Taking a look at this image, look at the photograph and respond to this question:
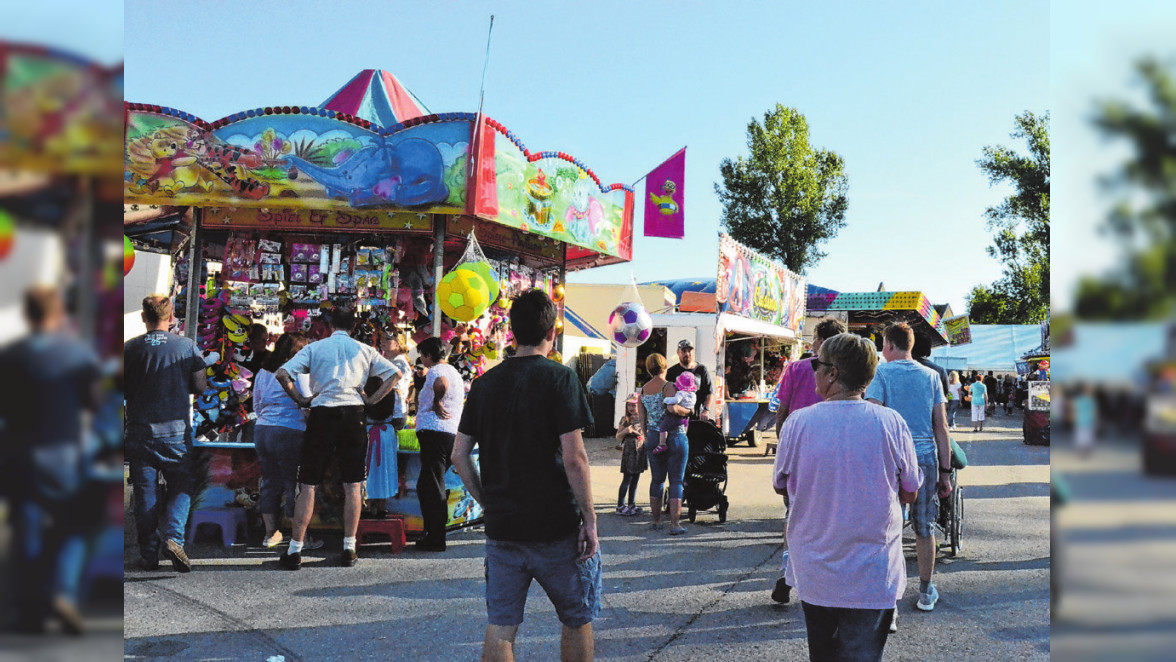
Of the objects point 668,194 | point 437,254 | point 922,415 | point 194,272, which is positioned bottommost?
point 922,415

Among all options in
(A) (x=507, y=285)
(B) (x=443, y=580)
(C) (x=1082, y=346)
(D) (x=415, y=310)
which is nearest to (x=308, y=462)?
(B) (x=443, y=580)

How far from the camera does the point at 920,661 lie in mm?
4160

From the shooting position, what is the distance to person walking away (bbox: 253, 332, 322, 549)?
636cm

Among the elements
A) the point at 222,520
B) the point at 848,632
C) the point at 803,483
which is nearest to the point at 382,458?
the point at 222,520

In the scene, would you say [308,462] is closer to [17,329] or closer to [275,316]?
[275,316]

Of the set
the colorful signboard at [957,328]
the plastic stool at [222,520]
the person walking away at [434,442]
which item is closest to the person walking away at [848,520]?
the person walking away at [434,442]

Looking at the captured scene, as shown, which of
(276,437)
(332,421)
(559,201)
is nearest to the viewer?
(332,421)

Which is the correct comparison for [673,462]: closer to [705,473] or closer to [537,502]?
[705,473]

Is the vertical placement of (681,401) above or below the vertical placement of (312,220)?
below

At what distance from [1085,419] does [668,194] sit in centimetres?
1097

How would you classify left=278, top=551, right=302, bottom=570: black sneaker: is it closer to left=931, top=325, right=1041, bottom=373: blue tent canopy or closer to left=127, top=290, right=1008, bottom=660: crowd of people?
left=127, top=290, right=1008, bottom=660: crowd of people

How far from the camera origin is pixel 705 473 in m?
8.06

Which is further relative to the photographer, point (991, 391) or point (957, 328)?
→ point (991, 391)

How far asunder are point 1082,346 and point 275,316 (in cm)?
976
